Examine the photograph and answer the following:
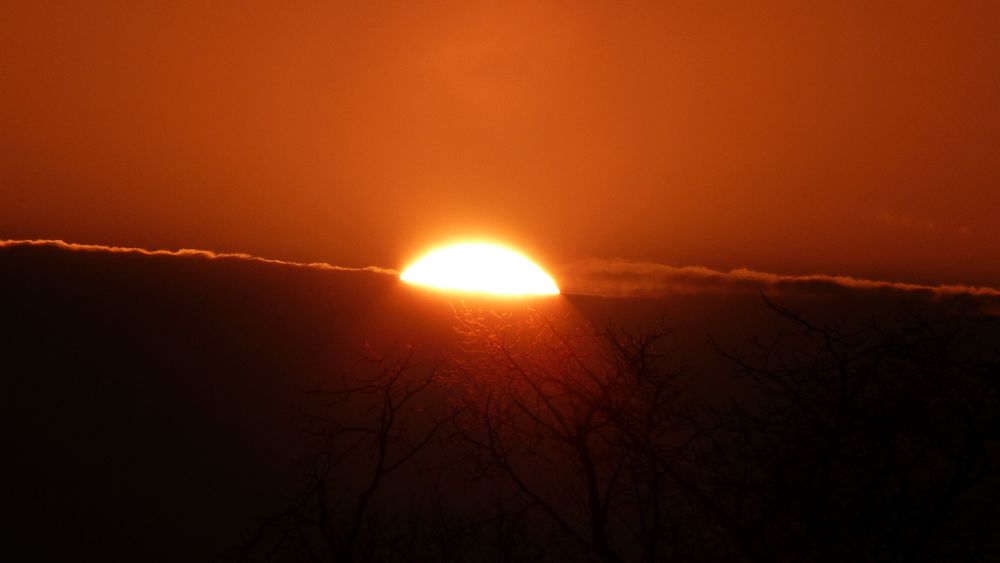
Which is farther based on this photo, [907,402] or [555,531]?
[555,531]

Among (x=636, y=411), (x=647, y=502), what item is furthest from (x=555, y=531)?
(x=636, y=411)

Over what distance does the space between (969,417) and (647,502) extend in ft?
15.9

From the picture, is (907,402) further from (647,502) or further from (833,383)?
(647,502)

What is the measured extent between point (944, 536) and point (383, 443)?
10372 millimetres

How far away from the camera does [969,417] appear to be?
9.24 meters

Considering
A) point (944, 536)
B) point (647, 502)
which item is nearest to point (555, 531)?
point (647, 502)

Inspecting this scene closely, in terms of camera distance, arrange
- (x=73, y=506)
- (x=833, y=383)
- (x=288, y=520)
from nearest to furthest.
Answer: (x=833, y=383)
(x=288, y=520)
(x=73, y=506)

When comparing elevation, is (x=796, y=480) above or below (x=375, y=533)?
above

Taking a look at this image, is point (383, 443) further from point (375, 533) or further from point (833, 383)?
point (833, 383)

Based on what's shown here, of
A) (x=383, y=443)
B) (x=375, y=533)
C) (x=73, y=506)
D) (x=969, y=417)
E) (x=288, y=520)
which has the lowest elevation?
(x=73, y=506)

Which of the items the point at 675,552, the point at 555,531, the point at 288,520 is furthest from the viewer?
the point at 288,520

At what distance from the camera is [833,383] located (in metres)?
10.2

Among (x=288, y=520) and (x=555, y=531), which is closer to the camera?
(x=555, y=531)

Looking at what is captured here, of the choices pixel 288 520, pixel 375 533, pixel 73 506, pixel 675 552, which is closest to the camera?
pixel 675 552
